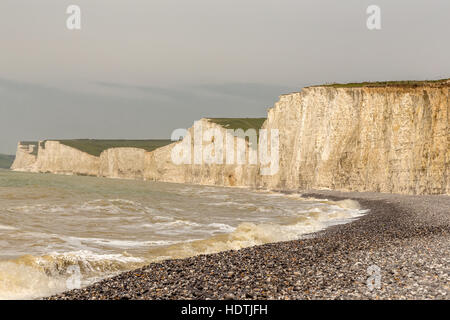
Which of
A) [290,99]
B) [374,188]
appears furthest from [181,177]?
[374,188]

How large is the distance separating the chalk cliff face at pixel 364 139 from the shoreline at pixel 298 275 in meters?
38.2

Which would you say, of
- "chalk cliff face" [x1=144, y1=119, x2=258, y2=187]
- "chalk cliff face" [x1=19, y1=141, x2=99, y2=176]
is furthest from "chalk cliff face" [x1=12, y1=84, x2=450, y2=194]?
"chalk cliff face" [x1=19, y1=141, x2=99, y2=176]

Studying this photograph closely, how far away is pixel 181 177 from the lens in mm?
140125

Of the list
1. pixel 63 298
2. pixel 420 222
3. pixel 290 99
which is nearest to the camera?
pixel 63 298

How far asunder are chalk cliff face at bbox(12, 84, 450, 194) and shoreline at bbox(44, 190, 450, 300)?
38.2 m

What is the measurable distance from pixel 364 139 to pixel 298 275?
51.6 m

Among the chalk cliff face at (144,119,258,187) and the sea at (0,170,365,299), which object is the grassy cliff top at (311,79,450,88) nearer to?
the sea at (0,170,365,299)

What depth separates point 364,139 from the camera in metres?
56.2

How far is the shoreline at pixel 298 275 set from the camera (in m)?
7.27

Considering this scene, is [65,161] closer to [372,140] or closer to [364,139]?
[364,139]

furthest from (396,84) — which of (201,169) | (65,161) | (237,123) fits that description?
(65,161)

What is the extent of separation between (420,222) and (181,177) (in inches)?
4910
